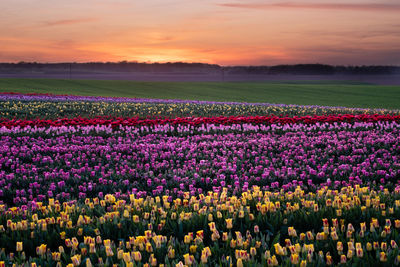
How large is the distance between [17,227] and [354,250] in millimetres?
3562

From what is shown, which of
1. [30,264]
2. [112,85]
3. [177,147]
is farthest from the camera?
[112,85]

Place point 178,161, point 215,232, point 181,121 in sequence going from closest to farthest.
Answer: point 215,232 → point 178,161 → point 181,121

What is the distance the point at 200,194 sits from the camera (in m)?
5.50

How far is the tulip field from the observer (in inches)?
142

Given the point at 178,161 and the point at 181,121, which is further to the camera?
the point at 181,121

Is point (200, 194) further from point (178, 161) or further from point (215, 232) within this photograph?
point (178, 161)

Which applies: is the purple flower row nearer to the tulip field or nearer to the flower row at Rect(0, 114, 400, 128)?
the tulip field

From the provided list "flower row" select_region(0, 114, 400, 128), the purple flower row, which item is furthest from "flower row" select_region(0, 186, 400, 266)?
"flower row" select_region(0, 114, 400, 128)

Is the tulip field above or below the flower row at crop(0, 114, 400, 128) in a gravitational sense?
below

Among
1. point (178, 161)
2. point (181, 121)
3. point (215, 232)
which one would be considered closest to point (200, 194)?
point (215, 232)

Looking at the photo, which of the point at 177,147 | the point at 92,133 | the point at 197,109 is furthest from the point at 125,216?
the point at 197,109

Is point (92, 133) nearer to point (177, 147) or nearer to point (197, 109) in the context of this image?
point (177, 147)

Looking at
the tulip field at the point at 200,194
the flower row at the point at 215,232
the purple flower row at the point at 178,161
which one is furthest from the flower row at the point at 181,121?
the flower row at the point at 215,232

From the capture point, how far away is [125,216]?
459 cm
